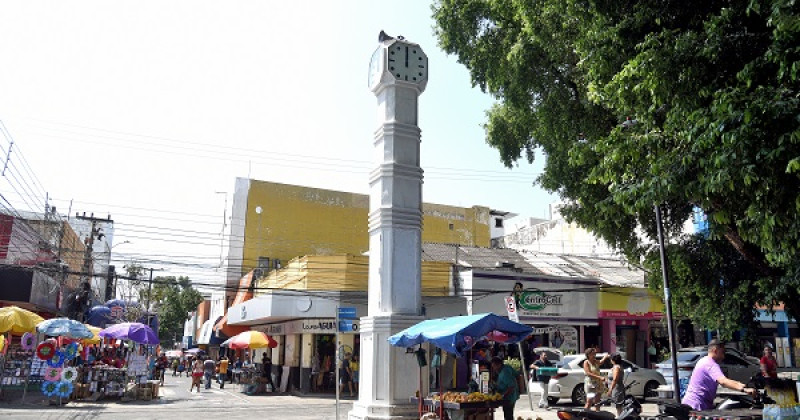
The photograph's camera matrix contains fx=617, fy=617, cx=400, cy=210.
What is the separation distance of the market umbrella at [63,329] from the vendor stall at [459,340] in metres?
13.4

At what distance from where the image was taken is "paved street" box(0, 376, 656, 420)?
16531 millimetres

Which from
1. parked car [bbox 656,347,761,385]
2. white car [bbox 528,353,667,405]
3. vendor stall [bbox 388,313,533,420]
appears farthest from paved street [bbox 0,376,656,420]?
vendor stall [bbox 388,313,533,420]

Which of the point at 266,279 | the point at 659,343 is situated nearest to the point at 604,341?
the point at 659,343

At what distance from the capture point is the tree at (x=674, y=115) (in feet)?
23.3

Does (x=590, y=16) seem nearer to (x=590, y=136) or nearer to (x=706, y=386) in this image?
(x=590, y=136)

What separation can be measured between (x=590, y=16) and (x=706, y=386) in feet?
20.6

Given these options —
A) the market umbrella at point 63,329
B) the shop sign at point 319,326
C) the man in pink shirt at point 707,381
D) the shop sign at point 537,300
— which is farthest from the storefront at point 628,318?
the market umbrella at point 63,329

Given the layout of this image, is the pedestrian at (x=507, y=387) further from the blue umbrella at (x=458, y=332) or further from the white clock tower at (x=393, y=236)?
the white clock tower at (x=393, y=236)

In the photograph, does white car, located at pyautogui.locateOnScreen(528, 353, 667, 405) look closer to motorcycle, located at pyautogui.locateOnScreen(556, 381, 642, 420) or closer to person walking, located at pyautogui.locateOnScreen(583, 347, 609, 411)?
person walking, located at pyautogui.locateOnScreen(583, 347, 609, 411)

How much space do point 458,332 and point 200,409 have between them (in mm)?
12057

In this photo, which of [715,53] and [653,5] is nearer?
[715,53]

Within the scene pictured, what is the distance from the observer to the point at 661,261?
51.9 feet

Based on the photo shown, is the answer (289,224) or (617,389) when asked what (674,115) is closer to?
(617,389)

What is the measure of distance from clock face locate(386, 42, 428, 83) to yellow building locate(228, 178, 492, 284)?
26.5 m
